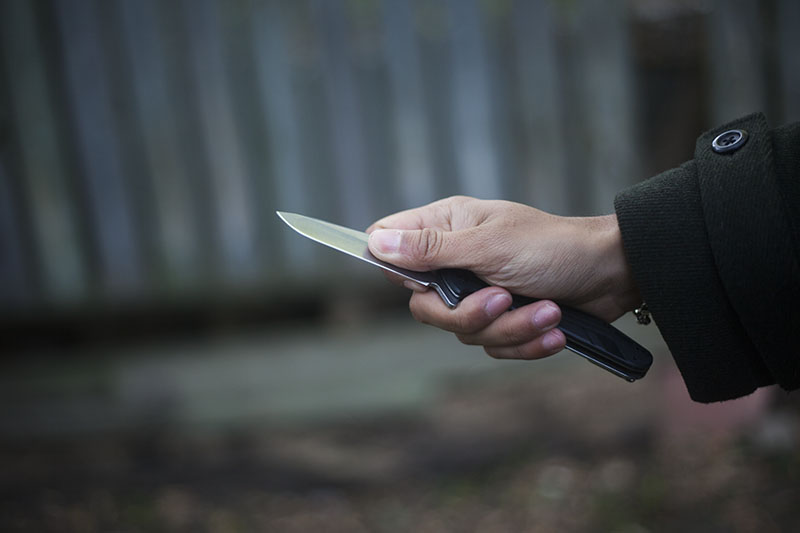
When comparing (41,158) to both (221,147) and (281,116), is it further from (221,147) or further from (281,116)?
(281,116)

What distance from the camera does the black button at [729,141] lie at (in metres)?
1.37

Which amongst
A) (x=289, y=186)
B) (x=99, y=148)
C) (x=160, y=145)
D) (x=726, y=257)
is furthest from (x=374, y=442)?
(x=726, y=257)

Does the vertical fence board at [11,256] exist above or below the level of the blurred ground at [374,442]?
above

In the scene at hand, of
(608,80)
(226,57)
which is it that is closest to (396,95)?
(226,57)

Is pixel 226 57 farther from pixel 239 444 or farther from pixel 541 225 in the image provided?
pixel 541 225

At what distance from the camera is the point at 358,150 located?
362cm

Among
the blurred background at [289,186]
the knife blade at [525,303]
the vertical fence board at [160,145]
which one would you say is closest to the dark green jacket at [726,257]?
the knife blade at [525,303]

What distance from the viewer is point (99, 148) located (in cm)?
356

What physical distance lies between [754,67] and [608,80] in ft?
2.86

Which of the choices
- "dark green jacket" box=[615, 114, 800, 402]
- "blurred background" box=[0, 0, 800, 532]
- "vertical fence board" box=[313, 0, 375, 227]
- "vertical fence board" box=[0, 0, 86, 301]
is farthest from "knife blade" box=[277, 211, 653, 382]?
"vertical fence board" box=[0, 0, 86, 301]

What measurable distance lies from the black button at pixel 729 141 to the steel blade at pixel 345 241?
729 millimetres

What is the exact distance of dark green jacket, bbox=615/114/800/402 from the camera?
1.30 m

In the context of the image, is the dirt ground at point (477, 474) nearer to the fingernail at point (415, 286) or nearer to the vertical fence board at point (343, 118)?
the vertical fence board at point (343, 118)

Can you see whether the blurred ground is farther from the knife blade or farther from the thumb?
the thumb
